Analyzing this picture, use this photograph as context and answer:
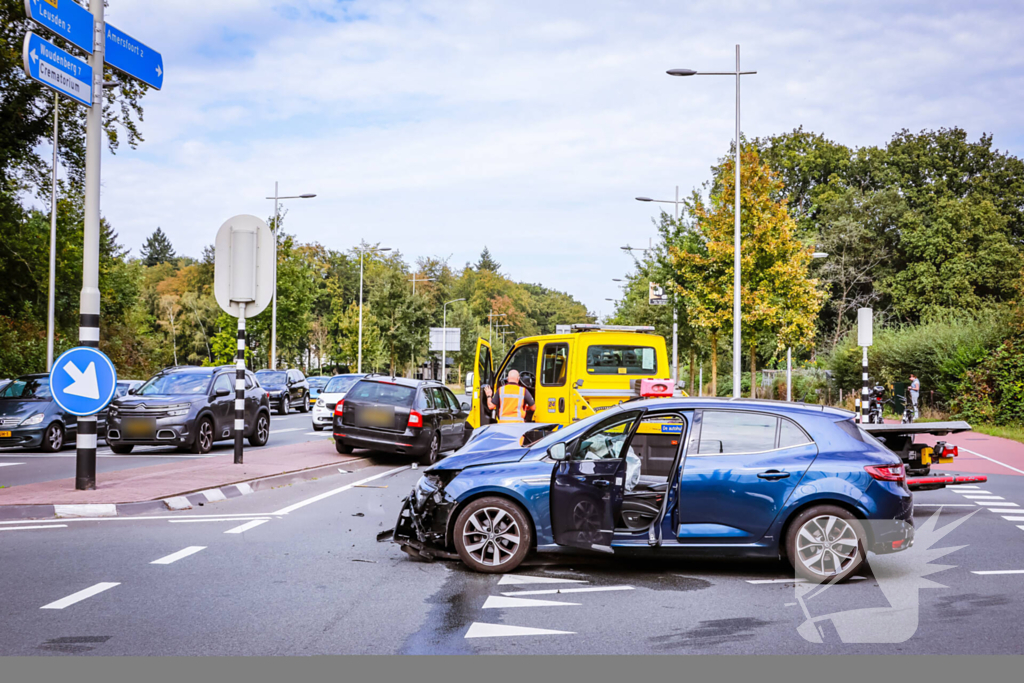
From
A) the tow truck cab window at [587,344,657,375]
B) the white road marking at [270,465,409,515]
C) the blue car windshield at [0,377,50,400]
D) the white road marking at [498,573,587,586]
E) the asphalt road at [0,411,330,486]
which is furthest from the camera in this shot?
the blue car windshield at [0,377,50,400]

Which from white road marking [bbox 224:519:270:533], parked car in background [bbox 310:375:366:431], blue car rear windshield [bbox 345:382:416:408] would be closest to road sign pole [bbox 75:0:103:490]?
white road marking [bbox 224:519:270:533]

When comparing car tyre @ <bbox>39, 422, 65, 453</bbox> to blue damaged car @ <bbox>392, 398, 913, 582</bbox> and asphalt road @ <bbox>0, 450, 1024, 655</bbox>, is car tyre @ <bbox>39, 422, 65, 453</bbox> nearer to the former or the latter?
asphalt road @ <bbox>0, 450, 1024, 655</bbox>

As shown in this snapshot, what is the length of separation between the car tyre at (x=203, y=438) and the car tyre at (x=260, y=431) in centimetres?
158

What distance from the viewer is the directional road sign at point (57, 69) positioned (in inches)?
402

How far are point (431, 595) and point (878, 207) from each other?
5699 centimetres

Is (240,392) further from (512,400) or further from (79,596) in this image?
(79,596)

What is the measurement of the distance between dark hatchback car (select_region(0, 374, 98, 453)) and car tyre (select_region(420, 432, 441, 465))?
282 inches

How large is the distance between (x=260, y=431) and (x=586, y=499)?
13.9m

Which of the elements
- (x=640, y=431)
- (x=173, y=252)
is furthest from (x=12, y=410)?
(x=173, y=252)

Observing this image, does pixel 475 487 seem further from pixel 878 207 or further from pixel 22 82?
pixel 878 207

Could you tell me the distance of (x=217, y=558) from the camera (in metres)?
7.67

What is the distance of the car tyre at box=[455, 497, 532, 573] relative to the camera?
723 cm

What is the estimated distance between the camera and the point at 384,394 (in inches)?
658

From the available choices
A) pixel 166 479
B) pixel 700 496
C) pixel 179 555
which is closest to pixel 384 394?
Result: pixel 166 479
